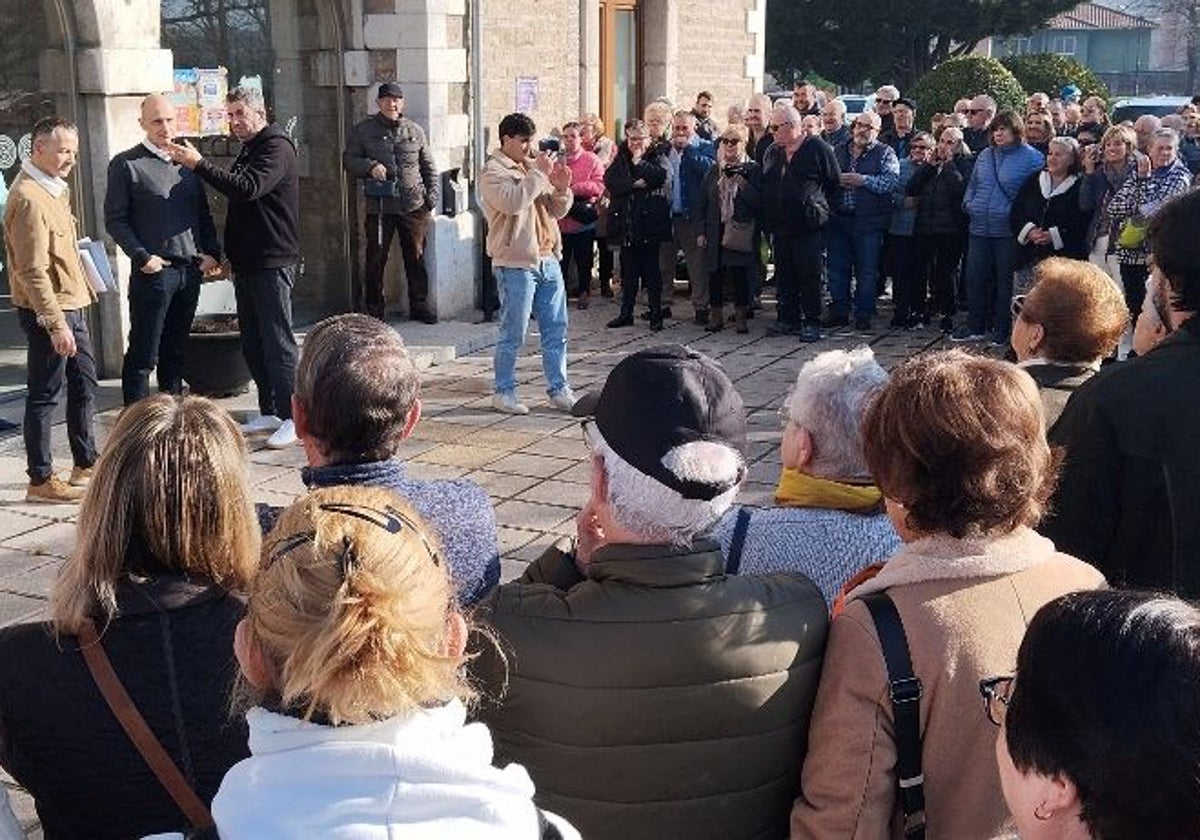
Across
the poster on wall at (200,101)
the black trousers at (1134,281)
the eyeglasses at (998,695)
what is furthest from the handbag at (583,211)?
the eyeglasses at (998,695)

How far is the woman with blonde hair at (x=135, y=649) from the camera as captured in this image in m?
2.18

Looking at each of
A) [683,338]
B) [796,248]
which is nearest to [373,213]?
[683,338]

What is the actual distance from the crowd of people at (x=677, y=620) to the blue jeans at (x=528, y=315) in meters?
4.61

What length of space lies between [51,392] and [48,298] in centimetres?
47

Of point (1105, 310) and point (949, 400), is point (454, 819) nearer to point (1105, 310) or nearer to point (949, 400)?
point (949, 400)

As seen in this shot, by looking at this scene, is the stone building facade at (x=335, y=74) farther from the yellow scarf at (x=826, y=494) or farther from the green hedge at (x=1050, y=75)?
the green hedge at (x=1050, y=75)

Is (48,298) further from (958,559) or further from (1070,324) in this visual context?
(958,559)

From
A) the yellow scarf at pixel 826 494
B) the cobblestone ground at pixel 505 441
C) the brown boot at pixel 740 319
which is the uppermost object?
the yellow scarf at pixel 826 494

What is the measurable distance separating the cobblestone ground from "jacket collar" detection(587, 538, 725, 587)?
2.29 meters

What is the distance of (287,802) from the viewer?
156 centimetres

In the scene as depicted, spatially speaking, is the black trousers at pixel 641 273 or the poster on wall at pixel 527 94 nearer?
the black trousers at pixel 641 273

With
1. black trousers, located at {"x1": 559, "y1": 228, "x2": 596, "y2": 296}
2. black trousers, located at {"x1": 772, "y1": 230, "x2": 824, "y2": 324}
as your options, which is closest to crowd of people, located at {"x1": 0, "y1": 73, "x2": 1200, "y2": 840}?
black trousers, located at {"x1": 772, "y1": 230, "x2": 824, "y2": 324}

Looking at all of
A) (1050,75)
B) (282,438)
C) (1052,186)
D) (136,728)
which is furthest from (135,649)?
(1050,75)

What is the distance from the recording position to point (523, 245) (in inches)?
309
